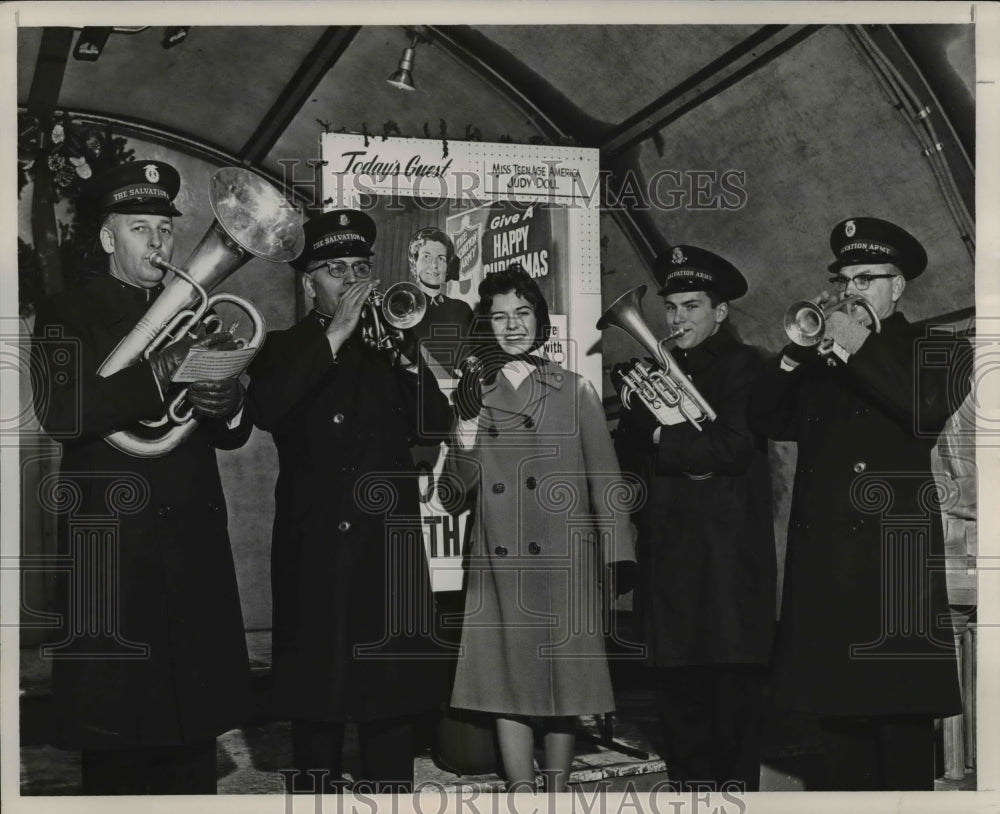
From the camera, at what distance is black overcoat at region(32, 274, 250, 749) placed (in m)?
4.49

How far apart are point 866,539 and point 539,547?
4.60ft

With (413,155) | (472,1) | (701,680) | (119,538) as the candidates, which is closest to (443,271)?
(413,155)

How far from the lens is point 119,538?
15.1 ft

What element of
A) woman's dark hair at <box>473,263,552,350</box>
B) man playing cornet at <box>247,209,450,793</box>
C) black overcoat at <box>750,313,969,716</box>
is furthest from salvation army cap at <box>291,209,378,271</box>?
black overcoat at <box>750,313,969,716</box>

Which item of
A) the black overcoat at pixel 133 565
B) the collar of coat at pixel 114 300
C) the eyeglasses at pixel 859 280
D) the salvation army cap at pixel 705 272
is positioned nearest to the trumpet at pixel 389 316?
the black overcoat at pixel 133 565

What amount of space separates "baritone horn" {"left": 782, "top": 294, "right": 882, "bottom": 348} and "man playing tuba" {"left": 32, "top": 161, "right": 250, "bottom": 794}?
241 centimetres

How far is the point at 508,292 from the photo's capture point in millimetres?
4871

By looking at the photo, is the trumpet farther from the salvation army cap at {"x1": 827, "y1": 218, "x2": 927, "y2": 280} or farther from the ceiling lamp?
the salvation army cap at {"x1": 827, "y1": 218, "x2": 927, "y2": 280}

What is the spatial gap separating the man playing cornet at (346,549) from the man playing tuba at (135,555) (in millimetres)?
213

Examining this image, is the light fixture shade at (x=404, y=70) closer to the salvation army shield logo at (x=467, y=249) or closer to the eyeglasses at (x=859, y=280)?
the salvation army shield logo at (x=467, y=249)

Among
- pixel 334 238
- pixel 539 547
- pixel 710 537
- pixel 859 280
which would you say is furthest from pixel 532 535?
pixel 859 280

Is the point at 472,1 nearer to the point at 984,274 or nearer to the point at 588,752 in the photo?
the point at 984,274

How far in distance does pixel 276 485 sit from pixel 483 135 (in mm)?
1840

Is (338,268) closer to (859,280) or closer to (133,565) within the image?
(133,565)
